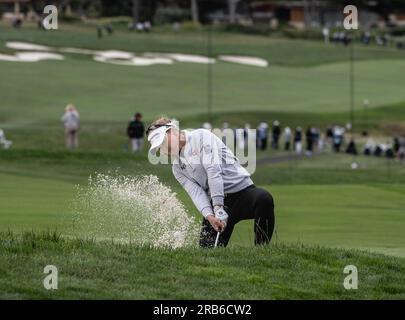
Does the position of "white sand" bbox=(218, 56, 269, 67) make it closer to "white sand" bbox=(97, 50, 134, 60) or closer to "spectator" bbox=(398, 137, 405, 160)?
"white sand" bbox=(97, 50, 134, 60)

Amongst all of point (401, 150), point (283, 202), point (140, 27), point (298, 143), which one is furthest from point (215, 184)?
point (140, 27)

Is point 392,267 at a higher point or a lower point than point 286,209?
higher

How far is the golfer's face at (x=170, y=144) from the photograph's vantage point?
40.1 ft

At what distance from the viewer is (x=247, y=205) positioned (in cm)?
1295

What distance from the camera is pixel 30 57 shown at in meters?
80.4

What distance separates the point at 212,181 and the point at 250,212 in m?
0.83

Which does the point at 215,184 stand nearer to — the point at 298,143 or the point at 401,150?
the point at 298,143

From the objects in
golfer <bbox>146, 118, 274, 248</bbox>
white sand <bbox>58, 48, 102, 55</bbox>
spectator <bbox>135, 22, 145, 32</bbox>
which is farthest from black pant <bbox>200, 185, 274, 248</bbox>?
spectator <bbox>135, 22, 145, 32</bbox>

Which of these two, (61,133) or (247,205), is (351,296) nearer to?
(247,205)

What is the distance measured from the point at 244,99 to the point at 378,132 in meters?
11.4

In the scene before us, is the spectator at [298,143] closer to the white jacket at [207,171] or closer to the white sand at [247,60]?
the white sand at [247,60]

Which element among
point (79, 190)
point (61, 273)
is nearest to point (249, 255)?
point (61, 273)

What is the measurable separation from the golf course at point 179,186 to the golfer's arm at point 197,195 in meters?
0.44

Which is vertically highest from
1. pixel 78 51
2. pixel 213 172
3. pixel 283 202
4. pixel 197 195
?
pixel 213 172
